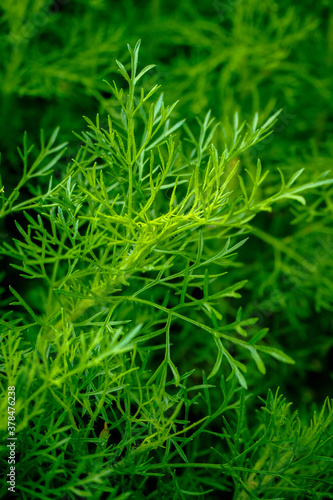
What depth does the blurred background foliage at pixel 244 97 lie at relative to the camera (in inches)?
30.3

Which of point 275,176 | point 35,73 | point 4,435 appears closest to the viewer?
point 4,435

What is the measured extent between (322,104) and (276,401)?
0.69 metres

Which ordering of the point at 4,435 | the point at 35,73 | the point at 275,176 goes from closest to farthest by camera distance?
the point at 4,435
the point at 35,73
the point at 275,176

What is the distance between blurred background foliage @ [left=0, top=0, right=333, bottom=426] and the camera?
0.77 m

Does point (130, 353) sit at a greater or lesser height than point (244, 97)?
lesser

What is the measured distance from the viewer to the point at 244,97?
0.88 meters

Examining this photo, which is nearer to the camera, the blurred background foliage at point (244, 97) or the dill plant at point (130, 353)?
the dill plant at point (130, 353)

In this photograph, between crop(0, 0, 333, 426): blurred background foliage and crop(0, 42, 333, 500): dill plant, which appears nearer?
crop(0, 42, 333, 500): dill plant

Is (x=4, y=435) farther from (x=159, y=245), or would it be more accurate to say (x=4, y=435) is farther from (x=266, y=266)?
(x=266, y=266)

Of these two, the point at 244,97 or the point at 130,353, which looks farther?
the point at 244,97

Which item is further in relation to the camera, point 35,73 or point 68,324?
point 35,73

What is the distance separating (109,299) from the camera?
413 millimetres

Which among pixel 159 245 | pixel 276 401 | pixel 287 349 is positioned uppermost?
pixel 159 245

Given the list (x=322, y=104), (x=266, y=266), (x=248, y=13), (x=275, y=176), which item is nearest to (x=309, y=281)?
(x=266, y=266)
